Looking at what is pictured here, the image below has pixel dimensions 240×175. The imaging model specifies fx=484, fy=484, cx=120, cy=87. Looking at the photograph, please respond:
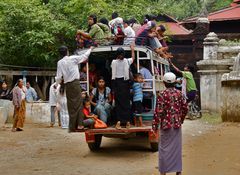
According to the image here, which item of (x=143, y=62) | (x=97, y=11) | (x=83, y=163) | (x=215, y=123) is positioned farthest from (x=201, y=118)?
(x=83, y=163)

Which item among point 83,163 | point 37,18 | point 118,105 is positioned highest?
point 37,18

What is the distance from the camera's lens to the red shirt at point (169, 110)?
291 inches

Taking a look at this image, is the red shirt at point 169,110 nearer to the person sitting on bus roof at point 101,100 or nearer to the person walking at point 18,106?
the person sitting on bus roof at point 101,100

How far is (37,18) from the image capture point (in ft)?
62.9

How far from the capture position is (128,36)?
1052 cm

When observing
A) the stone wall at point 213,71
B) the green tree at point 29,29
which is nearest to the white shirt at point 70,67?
the stone wall at point 213,71

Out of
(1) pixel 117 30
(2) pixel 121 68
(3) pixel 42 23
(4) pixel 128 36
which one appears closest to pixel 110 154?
(2) pixel 121 68

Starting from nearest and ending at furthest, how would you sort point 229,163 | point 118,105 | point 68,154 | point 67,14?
1. point 229,163
2. point 118,105
3. point 68,154
4. point 67,14

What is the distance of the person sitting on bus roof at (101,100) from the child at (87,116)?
0.16m

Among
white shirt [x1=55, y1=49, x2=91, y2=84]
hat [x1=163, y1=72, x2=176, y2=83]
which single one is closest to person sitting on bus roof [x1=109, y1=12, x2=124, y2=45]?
white shirt [x1=55, y1=49, x2=91, y2=84]

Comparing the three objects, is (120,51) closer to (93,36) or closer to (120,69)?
(120,69)

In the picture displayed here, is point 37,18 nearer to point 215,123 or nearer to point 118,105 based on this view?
point 215,123

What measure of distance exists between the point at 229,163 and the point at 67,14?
12.7 metres

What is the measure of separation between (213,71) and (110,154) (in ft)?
26.3
